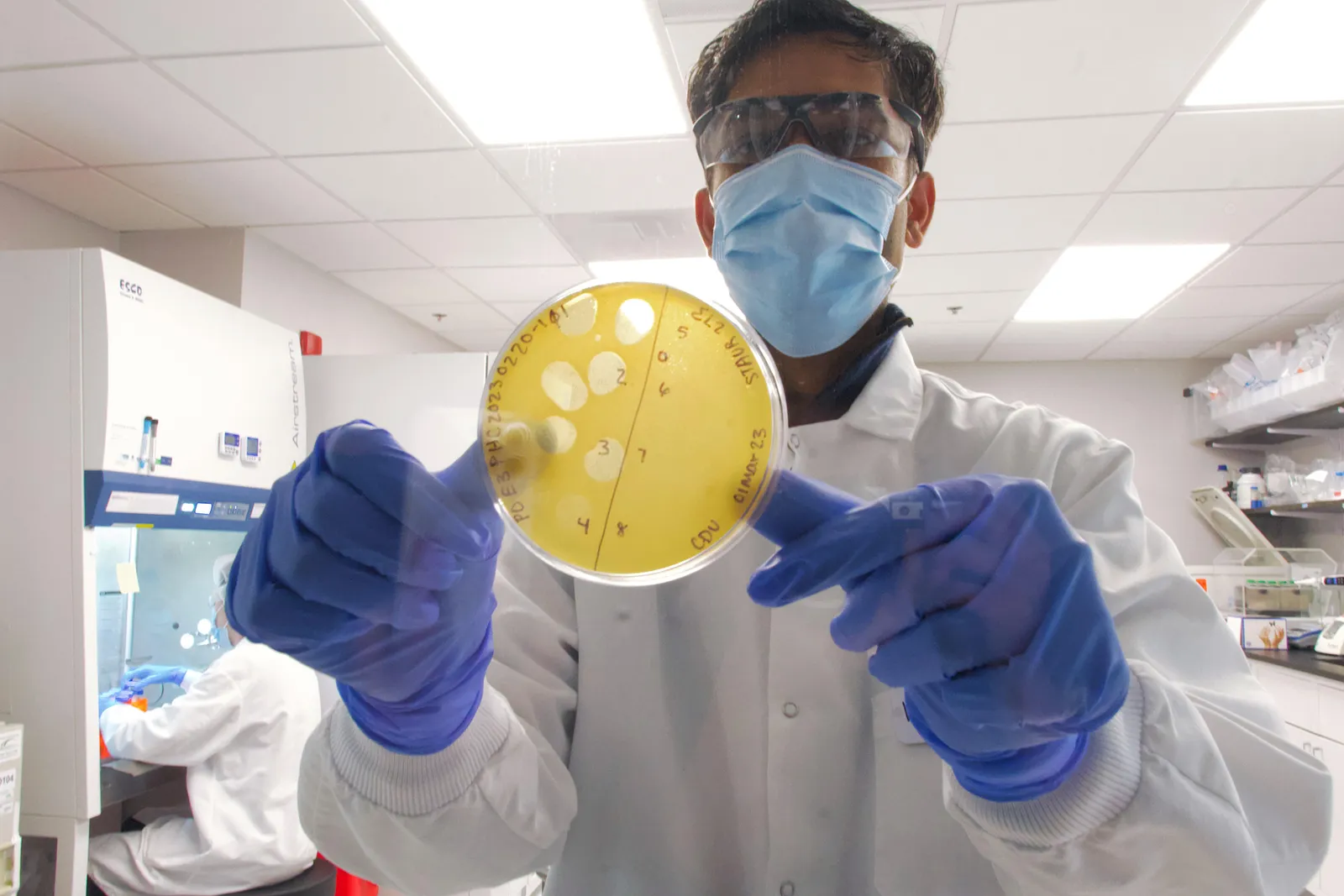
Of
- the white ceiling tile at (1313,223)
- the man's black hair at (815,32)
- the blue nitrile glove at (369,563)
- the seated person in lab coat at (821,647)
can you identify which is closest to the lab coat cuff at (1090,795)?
the seated person in lab coat at (821,647)

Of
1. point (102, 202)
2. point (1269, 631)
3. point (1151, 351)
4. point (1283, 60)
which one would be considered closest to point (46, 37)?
point (102, 202)

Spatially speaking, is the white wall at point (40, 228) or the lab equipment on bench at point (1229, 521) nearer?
the lab equipment on bench at point (1229, 521)

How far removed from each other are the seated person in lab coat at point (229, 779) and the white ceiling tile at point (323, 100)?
0.60 m

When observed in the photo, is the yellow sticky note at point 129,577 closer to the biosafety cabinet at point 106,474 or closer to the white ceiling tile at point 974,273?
the biosafety cabinet at point 106,474

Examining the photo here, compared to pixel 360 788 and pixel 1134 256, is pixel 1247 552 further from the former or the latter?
pixel 360 788

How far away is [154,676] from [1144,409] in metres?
2.01

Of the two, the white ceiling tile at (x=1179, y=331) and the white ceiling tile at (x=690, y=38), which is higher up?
the white ceiling tile at (x=690, y=38)

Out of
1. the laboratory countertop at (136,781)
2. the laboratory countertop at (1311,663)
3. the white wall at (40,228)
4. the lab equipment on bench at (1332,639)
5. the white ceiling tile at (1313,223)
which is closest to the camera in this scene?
the laboratory countertop at (136,781)

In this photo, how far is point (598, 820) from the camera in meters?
0.77

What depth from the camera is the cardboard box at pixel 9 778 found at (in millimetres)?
1598

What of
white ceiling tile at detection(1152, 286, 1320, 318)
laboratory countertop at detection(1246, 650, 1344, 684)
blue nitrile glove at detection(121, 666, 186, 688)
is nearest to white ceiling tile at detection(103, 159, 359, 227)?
blue nitrile glove at detection(121, 666, 186, 688)

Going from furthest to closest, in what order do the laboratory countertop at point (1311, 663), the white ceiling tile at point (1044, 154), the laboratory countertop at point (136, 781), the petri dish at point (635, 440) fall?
the laboratory countertop at point (1311, 663) → the white ceiling tile at point (1044, 154) → the laboratory countertop at point (136, 781) → the petri dish at point (635, 440)

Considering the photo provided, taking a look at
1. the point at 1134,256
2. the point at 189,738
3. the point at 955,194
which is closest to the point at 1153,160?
the point at 1134,256

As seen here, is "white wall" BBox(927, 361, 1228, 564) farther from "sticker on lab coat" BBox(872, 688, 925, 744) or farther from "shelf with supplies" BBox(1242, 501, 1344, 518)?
"sticker on lab coat" BBox(872, 688, 925, 744)
